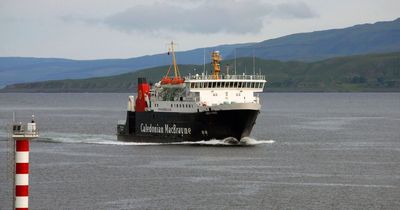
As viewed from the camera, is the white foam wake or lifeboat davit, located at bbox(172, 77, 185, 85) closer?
the white foam wake

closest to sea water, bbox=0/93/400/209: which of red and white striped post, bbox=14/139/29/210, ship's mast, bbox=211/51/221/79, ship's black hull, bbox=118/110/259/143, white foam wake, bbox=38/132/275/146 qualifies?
white foam wake, bbox=38/132/275/146

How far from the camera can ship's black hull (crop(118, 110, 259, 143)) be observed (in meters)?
79.9

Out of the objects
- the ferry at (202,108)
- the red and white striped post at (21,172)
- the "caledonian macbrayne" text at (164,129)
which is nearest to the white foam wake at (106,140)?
the ferry at (202,108)

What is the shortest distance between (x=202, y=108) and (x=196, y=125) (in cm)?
165

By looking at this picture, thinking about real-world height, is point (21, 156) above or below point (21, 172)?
above

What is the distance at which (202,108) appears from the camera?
80.5m

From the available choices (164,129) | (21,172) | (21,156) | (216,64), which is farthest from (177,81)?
(21,156)

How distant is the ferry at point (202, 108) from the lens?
262ft

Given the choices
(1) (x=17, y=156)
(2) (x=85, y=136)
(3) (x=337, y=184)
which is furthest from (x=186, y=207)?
(2) (x=85, y=136)

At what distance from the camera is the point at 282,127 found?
395ft

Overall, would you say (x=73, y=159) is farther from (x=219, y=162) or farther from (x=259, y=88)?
(x=259, y=88)

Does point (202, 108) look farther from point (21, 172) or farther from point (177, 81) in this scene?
point (21, 172)

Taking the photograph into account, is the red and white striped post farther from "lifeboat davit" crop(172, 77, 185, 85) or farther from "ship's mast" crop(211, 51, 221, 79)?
"lifeboat davit" crop(172, 77, 185, 85)

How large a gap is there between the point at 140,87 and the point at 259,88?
11615 millimetres
